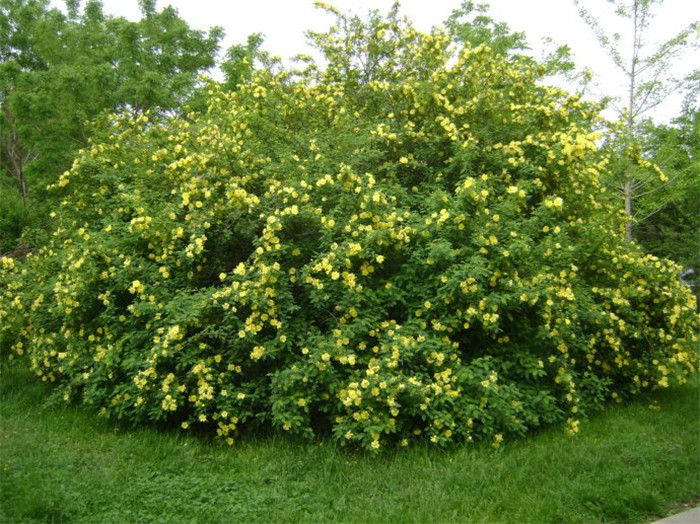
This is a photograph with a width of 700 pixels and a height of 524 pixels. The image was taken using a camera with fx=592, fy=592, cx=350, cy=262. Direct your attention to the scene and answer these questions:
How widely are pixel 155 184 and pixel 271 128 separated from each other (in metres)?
1.18

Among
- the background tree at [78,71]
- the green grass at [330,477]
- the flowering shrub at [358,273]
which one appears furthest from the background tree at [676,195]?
the background tree at [78,71]

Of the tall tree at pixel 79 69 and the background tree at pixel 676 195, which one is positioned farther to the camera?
the background tree at pixel 676 195

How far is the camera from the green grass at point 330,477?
3.36 m

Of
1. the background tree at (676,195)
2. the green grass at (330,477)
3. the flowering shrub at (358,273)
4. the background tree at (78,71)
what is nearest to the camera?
the green grass at (330,477)

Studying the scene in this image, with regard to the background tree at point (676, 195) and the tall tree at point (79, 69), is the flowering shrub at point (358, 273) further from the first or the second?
the background tree at point (676, 195)

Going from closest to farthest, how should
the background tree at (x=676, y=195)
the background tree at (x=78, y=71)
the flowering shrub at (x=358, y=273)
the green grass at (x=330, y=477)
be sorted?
the green grass at (x=330, y=477) → the flowering shrub at (x=358, y=273) → the background tree at (x=78, y=71) → the background tree at (x=676, y=195)

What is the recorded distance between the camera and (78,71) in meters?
9.26

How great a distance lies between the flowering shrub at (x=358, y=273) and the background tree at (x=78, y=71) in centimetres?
380

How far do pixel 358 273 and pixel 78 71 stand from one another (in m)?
7.06

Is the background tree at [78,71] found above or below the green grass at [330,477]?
above

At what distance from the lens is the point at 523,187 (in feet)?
16.1

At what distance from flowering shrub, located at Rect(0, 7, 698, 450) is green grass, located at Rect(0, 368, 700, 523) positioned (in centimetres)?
20

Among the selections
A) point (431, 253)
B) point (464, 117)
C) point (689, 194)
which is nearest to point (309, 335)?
point (431, 253)

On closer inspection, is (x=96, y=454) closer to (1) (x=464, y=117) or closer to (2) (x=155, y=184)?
(2) (x=155, y=184)
